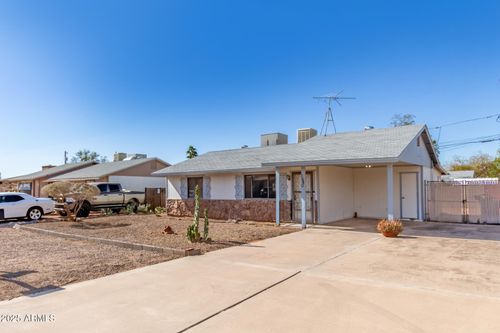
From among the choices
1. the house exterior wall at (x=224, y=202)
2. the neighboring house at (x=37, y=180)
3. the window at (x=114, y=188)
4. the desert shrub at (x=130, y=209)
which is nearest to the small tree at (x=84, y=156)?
the neighboring house at (x=37, y=180)

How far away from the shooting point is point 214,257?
7.92 m

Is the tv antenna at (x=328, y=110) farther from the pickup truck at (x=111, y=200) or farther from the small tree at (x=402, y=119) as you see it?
the small tree at (x=402, y=119)

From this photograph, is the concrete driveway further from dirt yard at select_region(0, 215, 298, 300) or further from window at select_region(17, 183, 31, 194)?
window at select_region(17, 183, 31, 194)

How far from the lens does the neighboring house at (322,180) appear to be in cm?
1362

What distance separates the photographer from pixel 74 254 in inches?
335

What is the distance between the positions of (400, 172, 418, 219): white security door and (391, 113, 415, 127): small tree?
29579 mm

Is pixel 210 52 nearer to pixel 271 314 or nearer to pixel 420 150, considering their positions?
pixel 420 150

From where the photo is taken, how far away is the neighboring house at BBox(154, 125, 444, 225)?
13.6 m

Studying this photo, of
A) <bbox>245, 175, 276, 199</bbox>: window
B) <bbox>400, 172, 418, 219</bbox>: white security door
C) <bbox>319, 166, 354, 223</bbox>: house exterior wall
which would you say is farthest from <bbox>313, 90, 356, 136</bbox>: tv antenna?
<bbox>245, 175, 276, 199</bbox>: window

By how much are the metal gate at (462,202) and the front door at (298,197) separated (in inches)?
225

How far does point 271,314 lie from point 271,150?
14.5 metres

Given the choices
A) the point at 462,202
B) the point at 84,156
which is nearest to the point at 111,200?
the point at 462,202

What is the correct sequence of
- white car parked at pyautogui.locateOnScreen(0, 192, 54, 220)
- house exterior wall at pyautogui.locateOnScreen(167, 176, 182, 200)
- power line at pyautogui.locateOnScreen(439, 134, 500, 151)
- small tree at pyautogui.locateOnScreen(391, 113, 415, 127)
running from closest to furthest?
white car parked at pyautogui.locateOnScreen(0, 192, 54, 220), house exterior wall at pyautogui.locateOnScreen(167, 176, 182, 200), power line at pyautogui.locateOnScreen(439, 134, 500, 151), small tree at pyautogui.locateOnScreen(391, 113, 415, 127)

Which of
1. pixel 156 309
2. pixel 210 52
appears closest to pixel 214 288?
pixel 156 309
